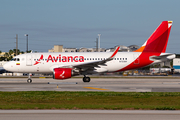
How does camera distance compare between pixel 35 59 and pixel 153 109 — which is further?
pixel 35 59

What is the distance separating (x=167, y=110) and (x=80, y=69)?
21681mm

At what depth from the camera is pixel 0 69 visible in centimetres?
7212

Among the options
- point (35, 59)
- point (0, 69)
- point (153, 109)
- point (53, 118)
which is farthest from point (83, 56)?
point (0, 69)

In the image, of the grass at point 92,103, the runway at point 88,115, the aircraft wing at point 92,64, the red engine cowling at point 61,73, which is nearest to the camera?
the runway at point 88,115

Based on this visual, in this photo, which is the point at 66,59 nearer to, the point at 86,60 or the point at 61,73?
the point at 86,60

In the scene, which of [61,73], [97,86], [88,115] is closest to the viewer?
[88,115]

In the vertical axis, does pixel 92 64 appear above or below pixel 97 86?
above

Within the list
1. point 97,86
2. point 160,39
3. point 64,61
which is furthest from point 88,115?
point 160,39

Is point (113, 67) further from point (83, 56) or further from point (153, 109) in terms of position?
point (153, 109)

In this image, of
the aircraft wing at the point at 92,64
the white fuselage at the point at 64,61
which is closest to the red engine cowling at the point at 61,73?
the aircraft wing at the point at 92,64

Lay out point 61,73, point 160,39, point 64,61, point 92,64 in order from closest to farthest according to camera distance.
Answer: point 61,73
point 92,64
point 64,61
point 160,39

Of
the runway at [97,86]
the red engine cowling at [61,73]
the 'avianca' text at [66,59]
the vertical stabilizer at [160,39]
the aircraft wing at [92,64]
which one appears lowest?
the runway at [97,86]

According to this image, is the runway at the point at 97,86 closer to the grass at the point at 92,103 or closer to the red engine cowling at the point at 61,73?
the red engine cowling at the point at 61,73

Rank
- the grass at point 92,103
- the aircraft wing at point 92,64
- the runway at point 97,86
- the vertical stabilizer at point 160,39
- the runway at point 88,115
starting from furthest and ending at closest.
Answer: the vertical stabilizer at point 160,39, the aircraft wing at point 92,64, the runway at point 97,86, the grass at point 92,103, the runway at point 88,115
